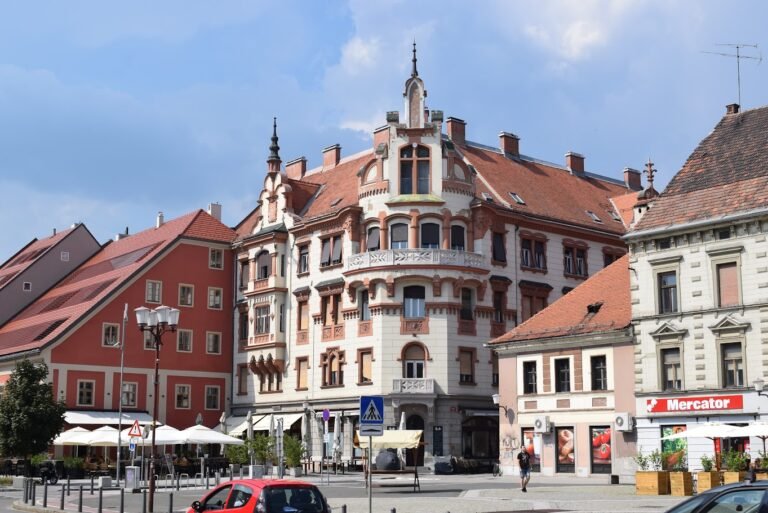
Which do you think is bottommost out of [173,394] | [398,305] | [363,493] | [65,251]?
[363,493]

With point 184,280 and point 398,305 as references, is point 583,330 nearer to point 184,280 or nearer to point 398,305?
point 398,305

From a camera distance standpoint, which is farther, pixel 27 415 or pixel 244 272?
pixel 244 272

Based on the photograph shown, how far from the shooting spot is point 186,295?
70938 millimetres

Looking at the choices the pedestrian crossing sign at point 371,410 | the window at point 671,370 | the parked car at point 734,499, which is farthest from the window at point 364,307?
the parked car at point 734,499

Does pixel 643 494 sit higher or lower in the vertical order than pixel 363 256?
lower

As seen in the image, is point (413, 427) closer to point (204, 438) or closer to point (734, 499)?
point (204, 438)

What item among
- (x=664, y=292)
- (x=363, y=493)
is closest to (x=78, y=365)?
(x=363, y=493)

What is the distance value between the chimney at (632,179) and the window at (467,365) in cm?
2698

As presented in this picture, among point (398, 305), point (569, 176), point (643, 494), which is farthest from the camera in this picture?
point (569, 176)

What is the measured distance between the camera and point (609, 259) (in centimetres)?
6744

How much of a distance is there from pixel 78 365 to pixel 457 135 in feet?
92.4

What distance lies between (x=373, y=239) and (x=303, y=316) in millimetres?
8389

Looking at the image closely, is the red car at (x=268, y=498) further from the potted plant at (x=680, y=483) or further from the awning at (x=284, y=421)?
the awning at (x=284, y=421)

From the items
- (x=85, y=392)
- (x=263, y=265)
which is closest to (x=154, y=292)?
(x=263, y=265)
